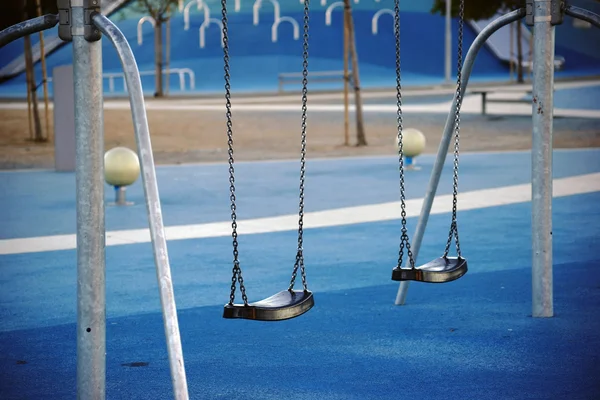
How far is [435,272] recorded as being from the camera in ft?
18.9

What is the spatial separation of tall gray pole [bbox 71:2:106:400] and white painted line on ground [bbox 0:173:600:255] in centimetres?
476

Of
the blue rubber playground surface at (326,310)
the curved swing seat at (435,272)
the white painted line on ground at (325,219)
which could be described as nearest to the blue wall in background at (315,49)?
the white painted line on ground at (325,219)

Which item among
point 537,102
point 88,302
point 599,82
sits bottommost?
point 599,82

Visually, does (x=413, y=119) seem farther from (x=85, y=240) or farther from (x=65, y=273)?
(x=85, y=240)

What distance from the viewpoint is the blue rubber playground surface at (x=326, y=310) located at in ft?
17.1

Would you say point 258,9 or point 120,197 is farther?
point 258,9

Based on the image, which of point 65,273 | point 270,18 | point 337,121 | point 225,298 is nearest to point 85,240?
point 225,298

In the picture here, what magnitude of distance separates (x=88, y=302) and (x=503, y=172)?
34.4 feet

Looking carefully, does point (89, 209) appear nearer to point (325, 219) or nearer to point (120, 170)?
point (325, 219)

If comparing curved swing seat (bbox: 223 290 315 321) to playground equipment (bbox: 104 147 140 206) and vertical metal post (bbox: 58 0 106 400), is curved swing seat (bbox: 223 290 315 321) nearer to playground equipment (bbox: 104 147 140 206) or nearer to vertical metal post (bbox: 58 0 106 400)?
vertical metal post (bbox: 58 0 106 400)

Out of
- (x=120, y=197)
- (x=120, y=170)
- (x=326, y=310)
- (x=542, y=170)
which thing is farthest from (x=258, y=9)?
(x=542, y=170)

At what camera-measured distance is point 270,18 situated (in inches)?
1838

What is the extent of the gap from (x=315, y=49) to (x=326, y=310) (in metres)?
37.2

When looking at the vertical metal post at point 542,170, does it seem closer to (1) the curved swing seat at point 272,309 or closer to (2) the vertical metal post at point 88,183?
(1) the curved swing seat at point 272,309
